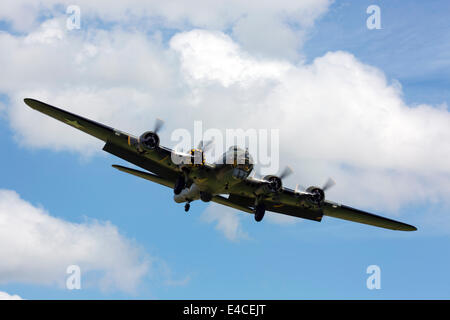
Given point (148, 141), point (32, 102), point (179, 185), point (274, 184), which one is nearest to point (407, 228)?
point (274, 184)

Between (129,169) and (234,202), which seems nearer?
(129,169)

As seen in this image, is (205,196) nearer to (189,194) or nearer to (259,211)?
(189,194)

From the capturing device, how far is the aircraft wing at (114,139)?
32844 millimetres

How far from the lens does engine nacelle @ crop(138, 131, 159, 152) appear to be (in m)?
Answer: 33.2

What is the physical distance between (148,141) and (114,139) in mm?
2760

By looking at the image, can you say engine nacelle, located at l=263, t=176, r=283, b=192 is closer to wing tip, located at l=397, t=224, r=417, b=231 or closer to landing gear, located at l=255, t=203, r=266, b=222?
landing gear, located at l=255, t=203, r=266, b=222

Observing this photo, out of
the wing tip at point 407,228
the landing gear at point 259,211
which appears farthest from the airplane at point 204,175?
the wing tip at point 407,228

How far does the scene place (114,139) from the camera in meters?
34.3

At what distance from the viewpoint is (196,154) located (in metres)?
34.8
